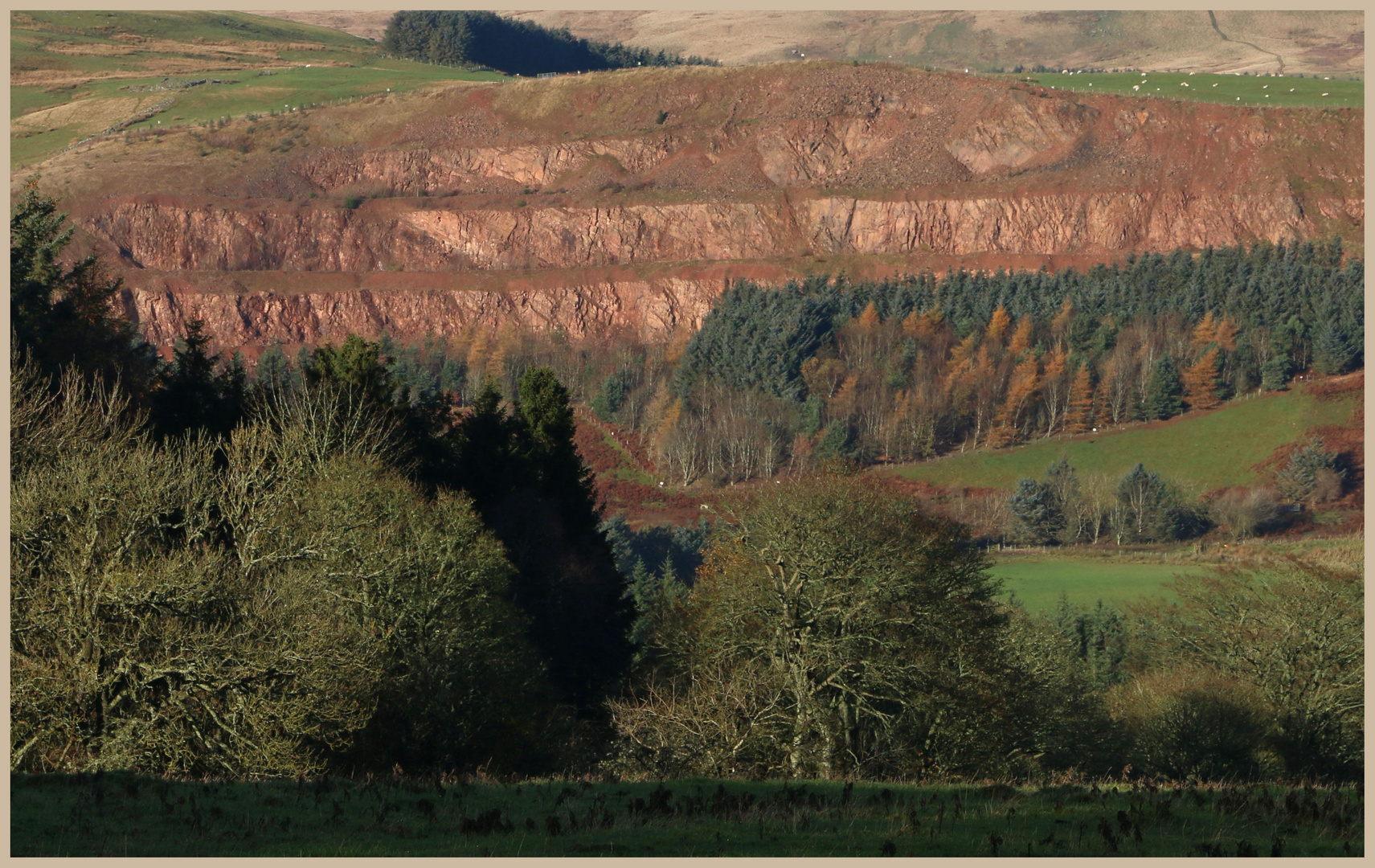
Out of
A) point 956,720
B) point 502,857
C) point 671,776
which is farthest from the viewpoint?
point 956,720

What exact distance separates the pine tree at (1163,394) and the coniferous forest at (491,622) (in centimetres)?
5662

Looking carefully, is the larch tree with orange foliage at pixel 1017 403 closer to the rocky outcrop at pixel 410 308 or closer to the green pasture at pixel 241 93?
the rocky outcrop at pixel 410 308

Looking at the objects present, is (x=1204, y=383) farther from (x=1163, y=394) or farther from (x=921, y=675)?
(x=921, y=675)

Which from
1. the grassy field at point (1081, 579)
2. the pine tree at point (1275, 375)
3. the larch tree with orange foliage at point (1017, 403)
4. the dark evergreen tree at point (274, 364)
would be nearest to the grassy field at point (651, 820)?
the grassy field at point (1081, 579)

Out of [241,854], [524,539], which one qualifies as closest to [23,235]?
[524,539]

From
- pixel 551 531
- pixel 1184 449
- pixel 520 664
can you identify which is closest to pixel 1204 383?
pixel 1184 449

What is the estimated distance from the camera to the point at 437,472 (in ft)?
152

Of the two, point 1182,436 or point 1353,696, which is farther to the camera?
point 1182,436

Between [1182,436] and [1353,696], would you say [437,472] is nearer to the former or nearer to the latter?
[1353,696]

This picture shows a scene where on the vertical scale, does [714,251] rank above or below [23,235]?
below

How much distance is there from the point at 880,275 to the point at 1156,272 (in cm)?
2893

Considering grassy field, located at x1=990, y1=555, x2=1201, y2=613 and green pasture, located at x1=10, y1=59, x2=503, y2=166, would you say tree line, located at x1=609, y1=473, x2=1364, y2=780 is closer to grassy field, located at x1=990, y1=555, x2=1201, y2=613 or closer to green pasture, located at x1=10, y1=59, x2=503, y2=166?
grassy field, located at x1=990, y1=555, x2=1201, y2=613

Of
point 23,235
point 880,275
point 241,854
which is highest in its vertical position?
point 23,235

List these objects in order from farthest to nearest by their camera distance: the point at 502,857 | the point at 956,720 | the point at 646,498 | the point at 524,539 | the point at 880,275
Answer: the point at 880,275 < the point at 646,498 < the point at 524,539 < the point at 956,720 < the point at 502,857
